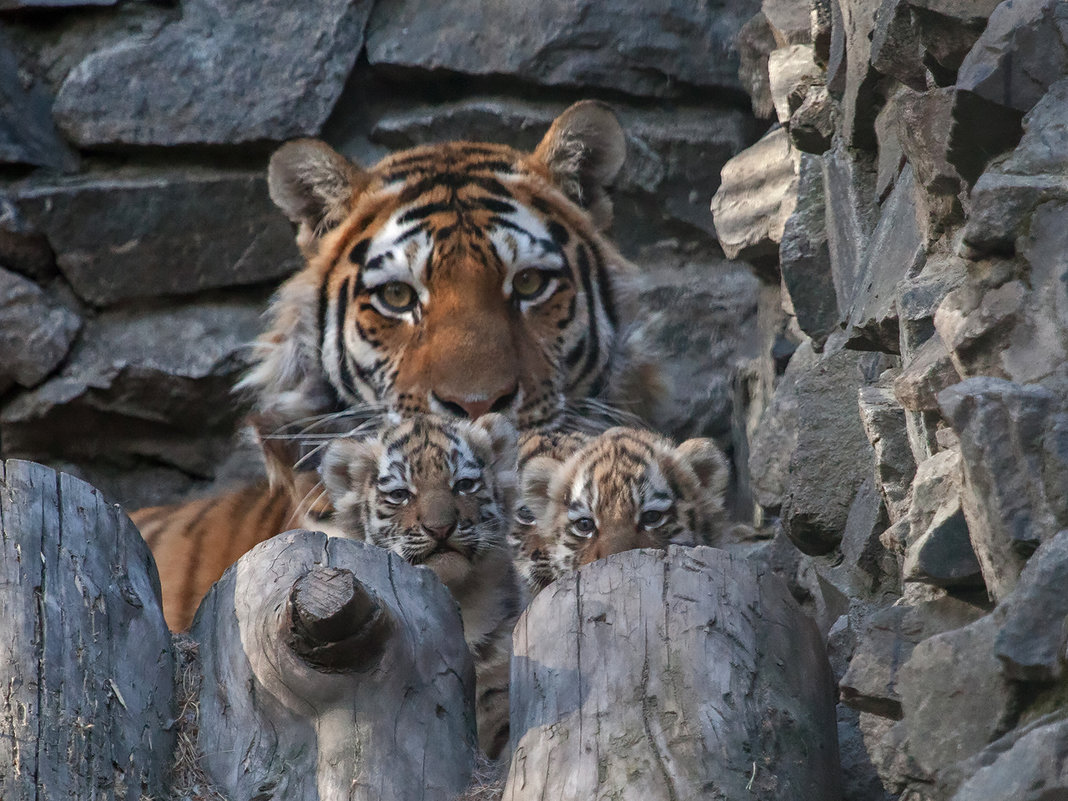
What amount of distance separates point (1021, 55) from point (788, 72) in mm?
2424

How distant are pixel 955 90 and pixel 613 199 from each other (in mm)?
3876

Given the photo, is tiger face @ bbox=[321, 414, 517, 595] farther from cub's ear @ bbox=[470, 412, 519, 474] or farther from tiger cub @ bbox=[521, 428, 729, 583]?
tiger cub @ bbox=[521, 428, 729, 583]

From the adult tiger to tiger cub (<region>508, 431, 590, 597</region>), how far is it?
32 centimetres

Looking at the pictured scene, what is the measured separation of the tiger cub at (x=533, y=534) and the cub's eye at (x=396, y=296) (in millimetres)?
814

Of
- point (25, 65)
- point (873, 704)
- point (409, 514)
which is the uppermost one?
point (25, 65)

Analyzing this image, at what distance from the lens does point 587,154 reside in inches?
196

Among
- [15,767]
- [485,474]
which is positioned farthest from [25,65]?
[15,767]

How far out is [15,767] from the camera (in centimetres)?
233

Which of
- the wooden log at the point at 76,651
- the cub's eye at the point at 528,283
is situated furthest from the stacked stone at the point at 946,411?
the wooden log at the point at 76,651

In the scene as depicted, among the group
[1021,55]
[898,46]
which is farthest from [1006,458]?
[898,46]

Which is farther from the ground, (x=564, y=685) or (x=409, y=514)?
(x=409, y=514)

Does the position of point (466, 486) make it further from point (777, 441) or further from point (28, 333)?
point (28, 333)

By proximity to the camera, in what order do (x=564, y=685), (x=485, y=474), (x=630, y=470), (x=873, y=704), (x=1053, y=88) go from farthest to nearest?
(x=485, y=474) → (x=630, y=470) → (x=564, y=685) → (x=873, y=704) → (x=1053, y=88)

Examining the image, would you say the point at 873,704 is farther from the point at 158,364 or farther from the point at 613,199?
the point at 158,364
